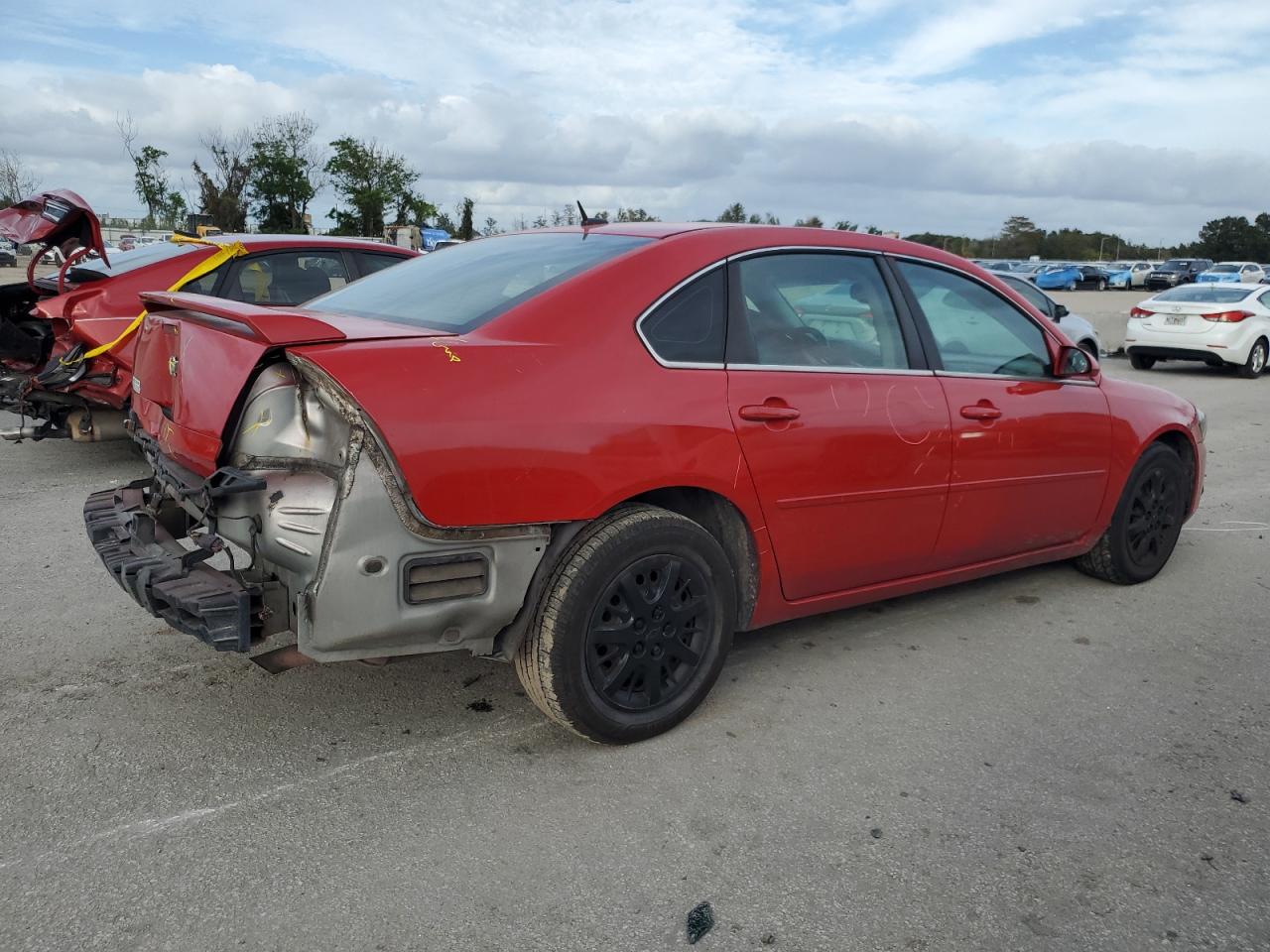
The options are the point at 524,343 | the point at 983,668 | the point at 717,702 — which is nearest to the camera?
the point at 524,343

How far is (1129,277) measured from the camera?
52500 millimetres

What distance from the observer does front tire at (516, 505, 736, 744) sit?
301 cm

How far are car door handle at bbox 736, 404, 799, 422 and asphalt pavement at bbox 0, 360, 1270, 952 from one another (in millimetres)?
1020

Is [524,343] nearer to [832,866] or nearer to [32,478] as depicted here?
[832,866]

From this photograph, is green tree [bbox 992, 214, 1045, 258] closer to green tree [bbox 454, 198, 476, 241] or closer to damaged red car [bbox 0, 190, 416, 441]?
green tree [bbox 454, 198, 476, 241]

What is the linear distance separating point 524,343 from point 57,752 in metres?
1.89

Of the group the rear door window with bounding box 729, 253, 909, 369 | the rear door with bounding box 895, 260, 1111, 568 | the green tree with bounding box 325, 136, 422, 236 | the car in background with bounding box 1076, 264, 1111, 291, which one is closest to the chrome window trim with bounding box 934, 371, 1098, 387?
the rear door with bounding box 895, 260, 1111, 568

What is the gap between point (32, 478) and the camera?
6766mm

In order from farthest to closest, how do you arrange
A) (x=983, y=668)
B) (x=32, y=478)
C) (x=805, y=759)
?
(x=32, y=478) < (x=983, y=668) < (x=805, y=759)

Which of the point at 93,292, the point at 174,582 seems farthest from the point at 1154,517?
the point at 93,292

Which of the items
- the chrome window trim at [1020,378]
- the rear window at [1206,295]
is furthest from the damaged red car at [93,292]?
the rear window at [1206,295]

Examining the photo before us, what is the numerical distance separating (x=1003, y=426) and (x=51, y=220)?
5374 millimetres

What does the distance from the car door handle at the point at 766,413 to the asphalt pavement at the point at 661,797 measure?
A: 3.35ft

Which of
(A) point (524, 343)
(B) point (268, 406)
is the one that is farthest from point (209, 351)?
(A) point (524, 343)
